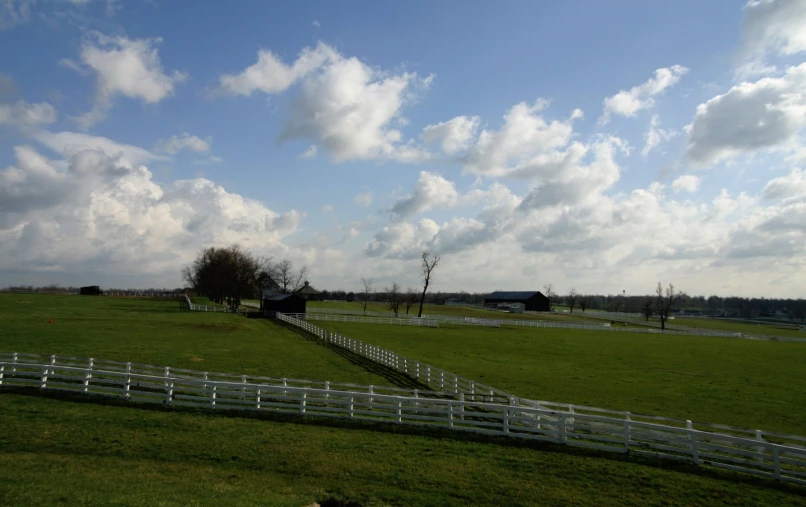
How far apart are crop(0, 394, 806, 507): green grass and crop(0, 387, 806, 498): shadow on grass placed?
9 centimetres

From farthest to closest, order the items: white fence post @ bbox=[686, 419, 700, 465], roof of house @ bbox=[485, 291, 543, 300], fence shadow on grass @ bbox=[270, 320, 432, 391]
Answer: roof of house @ bbox=[485, 291, 543, 300] < fence shadow on grass @ bbox=[270, 320, 432, 391] < white fence post @ bbox=[686, 419, 700, 465]

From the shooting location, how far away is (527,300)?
148 meters

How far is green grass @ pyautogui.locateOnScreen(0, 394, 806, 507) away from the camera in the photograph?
10508 millimetres

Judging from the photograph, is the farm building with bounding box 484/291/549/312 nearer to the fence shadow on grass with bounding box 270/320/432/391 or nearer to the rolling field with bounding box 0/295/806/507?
the fence shadow on grass with bounding box 270/320/432/391

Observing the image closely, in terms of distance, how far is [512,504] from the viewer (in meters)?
10.6

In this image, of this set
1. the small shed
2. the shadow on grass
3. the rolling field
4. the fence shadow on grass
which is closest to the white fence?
the shadow on grass

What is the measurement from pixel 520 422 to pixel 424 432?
10.8ft

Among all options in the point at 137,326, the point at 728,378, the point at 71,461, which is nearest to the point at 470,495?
the point at 71,461

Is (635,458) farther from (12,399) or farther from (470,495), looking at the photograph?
A: (12,399)

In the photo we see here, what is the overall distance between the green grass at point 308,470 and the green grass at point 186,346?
37.6 ft

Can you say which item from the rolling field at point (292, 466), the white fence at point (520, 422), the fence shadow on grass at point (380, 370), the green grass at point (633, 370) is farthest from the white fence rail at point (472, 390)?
the rolling field at point (292, 466)

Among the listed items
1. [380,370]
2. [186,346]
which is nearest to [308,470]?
[380,370]

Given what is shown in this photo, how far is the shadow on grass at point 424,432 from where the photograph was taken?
503 inches

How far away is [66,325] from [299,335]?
21730 millimetres
